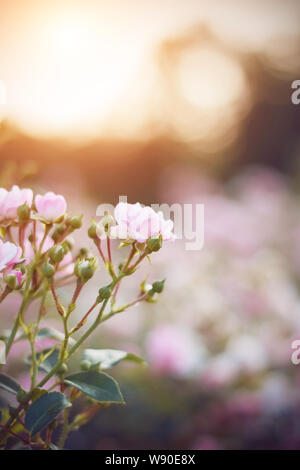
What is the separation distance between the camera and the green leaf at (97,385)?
0.36 metres

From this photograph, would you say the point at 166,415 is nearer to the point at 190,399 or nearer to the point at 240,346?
the point at 190,399

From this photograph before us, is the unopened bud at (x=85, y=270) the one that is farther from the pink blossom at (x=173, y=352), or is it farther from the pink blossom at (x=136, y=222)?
the pink blossom at (x=173, y=352)

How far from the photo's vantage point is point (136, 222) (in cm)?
38

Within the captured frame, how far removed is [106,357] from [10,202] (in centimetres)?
16

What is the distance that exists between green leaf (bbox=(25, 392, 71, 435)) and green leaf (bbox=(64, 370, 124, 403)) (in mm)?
18

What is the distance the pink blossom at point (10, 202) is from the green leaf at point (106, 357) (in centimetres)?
14

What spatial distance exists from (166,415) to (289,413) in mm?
253

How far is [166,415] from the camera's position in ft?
3.32

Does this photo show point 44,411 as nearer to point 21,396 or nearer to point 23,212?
point 21,396

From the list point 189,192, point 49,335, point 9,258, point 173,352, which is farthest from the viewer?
point 189,192

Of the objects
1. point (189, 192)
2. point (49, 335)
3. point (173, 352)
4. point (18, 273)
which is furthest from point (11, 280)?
point (189, 192)

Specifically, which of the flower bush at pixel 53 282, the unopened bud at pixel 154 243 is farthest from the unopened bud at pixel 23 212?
the unopened bud at pixel 154 243

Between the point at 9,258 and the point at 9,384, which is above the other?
the point at 9,258
